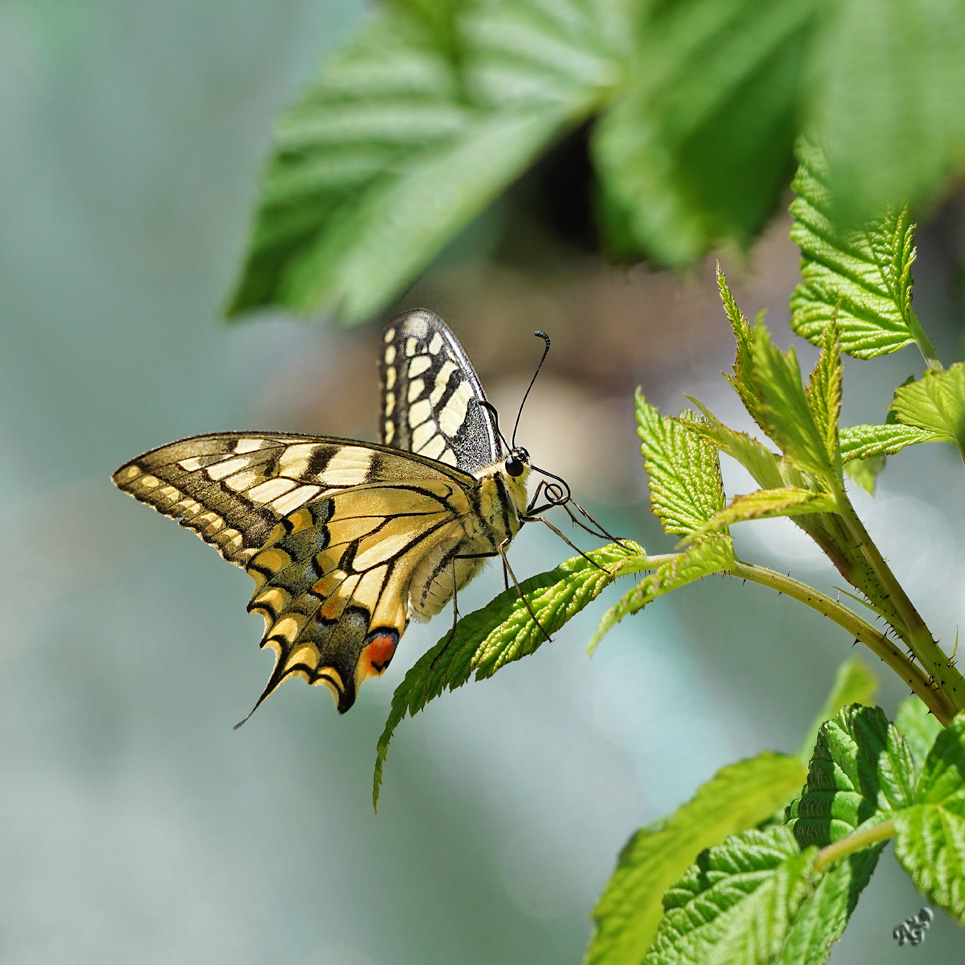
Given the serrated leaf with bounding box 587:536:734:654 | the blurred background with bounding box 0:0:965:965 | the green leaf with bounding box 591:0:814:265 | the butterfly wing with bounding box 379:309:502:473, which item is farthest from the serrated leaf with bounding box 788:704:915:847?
the blurred background with bounding box 0:0:965:965

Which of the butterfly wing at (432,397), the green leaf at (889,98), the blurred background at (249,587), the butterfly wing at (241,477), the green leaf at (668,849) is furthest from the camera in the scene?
the blurred background at (249,587)

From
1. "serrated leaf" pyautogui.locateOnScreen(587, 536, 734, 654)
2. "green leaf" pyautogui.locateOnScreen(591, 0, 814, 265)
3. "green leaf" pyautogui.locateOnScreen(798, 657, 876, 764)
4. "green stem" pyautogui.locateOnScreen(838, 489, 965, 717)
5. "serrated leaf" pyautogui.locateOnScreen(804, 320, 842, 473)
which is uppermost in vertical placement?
"green leaf" pyautogui.locateOnScreen(591, 0, 814, 265)

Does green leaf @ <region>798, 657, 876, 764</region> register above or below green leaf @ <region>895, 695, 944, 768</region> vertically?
above

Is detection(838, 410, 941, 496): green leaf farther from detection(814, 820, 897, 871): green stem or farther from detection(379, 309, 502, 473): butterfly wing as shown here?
detection(379, 309, 502, 473): butterfly wing

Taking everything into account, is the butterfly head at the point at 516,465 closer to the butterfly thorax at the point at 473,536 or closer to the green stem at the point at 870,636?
the butterfly thorax at the point at 473,536

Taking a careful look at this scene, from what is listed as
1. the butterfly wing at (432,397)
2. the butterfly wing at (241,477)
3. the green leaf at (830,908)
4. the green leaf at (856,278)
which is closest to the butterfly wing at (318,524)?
the butterfly wing at (241,477)

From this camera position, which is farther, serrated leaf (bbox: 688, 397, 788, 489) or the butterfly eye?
the butterfly eye
